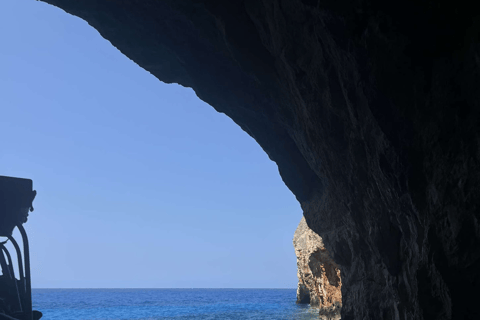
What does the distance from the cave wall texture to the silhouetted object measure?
21.3 feet

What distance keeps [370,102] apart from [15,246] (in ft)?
33.4

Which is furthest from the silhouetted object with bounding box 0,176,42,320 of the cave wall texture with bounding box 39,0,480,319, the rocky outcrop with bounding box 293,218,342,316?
the rocky outcrop with bounding box 293,218,342,316

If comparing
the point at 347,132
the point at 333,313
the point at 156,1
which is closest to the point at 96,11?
the point at 156,1

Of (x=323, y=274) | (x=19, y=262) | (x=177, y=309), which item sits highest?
(x=19, y=262)

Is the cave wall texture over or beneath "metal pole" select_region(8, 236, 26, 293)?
over

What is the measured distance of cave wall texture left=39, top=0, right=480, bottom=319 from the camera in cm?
499

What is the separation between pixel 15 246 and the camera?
1055 centimetres

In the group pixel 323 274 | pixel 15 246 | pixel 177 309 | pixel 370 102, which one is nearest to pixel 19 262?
pixel 15 246

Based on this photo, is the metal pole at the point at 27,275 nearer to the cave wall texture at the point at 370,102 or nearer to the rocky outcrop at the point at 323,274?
the cave wall texture at the point at 370,102

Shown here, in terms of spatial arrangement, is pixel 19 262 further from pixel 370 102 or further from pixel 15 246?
pixel 370 102

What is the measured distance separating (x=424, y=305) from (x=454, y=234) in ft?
5.58

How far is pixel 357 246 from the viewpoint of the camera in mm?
11750

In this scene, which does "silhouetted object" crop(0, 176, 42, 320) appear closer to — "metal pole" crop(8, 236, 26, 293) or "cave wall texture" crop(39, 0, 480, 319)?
"metal pole" crop(8, 236, 26, 293)

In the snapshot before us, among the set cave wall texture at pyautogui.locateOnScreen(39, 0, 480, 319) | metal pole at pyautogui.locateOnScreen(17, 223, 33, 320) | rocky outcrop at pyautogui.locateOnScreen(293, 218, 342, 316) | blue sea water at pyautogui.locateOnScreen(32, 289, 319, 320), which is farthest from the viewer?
blue sea water at pyautogui.locateOnScreen(32, 289, 319, 320)
